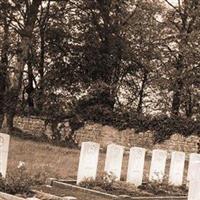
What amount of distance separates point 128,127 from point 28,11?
6.74m

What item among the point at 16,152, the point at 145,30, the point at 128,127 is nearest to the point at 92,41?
the point at 145,30

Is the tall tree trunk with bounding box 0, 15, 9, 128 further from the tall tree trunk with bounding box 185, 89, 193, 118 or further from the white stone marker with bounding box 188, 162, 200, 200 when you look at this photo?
the white stone marker with bounding box 188, 162, 200, 200

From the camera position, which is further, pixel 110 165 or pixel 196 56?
pixel 196 56

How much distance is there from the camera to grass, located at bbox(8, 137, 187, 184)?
16.8 meters

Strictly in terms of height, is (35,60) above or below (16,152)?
above

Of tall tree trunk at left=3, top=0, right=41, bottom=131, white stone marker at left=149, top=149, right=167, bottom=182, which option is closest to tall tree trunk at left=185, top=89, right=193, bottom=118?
Result: tall tree trunk at left=3, top=0, right=41, bottom=131

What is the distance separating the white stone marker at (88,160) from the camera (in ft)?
48.1

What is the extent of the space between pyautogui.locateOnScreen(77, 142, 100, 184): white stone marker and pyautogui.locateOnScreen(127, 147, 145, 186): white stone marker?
1100 millimetres

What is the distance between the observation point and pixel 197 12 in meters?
30.2

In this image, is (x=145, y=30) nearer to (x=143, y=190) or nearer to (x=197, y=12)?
(x=197, y=12)

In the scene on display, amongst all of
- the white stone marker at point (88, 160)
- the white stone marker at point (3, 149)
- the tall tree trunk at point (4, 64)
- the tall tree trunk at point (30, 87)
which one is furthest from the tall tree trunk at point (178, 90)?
A: the white stone marker at point (3, 149)

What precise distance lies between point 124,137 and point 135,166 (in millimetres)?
12893

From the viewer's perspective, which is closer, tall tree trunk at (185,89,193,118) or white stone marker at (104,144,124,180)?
white stone marker at (104,144,124,180)

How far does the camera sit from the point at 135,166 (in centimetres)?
1581
